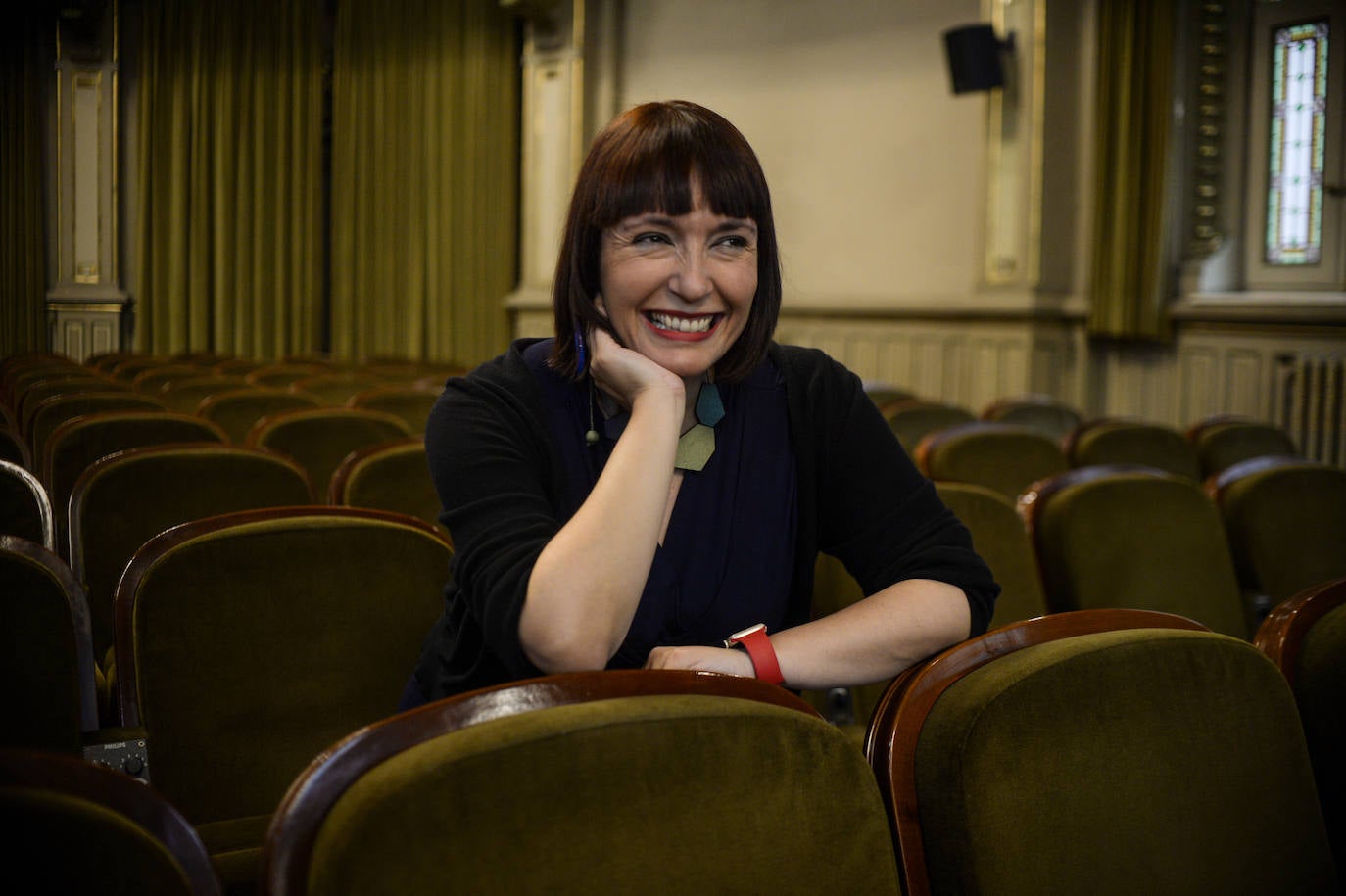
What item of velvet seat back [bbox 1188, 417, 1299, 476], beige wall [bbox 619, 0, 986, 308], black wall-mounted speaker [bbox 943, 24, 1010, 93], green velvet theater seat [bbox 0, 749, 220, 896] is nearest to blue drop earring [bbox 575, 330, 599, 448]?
green velvet theater seat [bbox 0, 749, 220, 896]

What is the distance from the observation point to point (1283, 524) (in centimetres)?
275

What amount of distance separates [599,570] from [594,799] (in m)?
0.37

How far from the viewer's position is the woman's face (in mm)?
1322

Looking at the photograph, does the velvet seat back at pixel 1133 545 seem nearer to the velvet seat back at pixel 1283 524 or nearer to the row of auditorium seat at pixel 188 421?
the velvet seat back at pixel 1283 524

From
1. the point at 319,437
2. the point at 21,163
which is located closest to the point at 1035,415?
the point at 319,437

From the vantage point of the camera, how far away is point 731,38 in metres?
9.10

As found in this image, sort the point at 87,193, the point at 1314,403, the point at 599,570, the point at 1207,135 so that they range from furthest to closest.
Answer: the point at 87,193 < the point at 1207,135 < the point at 1314,403 < the point at 599,570

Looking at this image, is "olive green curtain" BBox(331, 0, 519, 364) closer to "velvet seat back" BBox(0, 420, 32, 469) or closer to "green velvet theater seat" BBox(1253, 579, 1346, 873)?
"velvet seat back" BBox(0, 420, 32, 469)

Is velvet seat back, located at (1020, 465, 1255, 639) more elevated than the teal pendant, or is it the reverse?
the teal pendant

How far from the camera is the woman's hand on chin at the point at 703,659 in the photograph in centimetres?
126

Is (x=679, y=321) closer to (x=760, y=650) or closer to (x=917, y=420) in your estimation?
(x=760, y=650)

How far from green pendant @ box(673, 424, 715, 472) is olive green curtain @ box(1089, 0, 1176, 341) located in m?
5.99

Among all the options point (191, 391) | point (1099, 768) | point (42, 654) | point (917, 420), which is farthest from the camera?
point (191, 391)

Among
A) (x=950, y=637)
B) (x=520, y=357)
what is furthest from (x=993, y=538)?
(x=520, y=357)
